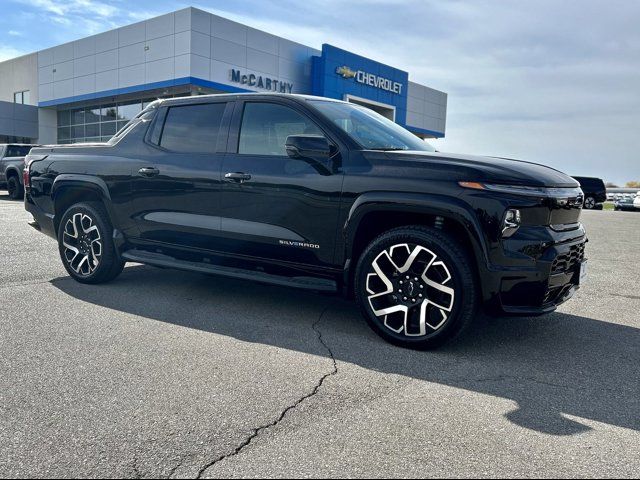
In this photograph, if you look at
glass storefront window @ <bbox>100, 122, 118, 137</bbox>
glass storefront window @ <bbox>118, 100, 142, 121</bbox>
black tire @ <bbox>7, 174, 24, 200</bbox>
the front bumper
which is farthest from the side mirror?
glass storefront window @ <bbox>100, 122, 118, 137</bbox>

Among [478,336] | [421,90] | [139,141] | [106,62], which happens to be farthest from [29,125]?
[478,336]

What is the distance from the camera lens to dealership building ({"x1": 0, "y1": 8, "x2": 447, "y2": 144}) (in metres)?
28.2

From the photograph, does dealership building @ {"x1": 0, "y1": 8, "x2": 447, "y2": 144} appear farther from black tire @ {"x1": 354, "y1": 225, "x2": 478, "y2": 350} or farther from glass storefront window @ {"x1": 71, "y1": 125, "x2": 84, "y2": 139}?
black tire @ {"x1": 354, "y1": 225, "x2": 478, "y2": 350}

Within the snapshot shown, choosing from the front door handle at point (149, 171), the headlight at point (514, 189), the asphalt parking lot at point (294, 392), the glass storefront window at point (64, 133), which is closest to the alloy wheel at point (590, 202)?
the asphalt parking lot at point (294, 392)

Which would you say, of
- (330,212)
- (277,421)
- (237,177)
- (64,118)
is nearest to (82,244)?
(237,177)

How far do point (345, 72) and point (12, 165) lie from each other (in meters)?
21.2

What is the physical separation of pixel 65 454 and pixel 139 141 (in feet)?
11.8

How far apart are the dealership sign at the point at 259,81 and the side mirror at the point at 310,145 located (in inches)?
1039

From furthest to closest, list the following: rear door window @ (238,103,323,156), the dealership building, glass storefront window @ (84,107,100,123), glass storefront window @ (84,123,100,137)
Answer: glass storefront window @ (84,123,100,137) < glass storefront window @ (84,107,100,123) < the dealership building < rear door window @ (238,103,323,156)

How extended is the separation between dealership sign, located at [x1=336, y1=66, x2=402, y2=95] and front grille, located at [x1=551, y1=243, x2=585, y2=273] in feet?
104

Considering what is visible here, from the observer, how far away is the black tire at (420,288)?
3.86 metres

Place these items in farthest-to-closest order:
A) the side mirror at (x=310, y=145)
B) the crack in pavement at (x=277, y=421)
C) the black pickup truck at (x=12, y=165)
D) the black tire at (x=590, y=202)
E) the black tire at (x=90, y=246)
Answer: the black tire at (x=590, y=202), the black pickup truck at (x=12, y=165), the black tire at (x=90, y=246), the side mirror at (x=310, y=145), the crack in pavement at (x=277, y=421)

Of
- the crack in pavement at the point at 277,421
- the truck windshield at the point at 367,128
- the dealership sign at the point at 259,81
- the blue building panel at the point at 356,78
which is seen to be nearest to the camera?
the crack in pavement at the point at 277,421

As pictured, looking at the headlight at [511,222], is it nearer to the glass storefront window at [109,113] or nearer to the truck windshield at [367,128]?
the truck windshield at [367,128]
